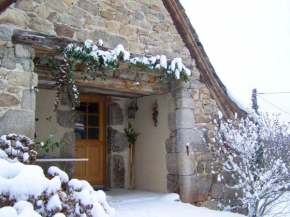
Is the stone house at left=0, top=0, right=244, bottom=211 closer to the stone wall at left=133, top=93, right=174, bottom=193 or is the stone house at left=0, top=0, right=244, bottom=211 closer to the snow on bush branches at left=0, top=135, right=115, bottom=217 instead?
the stone wall at left=133, top=93, right=174, bottom=193

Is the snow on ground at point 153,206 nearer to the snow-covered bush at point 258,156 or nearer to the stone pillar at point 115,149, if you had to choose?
the snow-covered bush at point 258,156

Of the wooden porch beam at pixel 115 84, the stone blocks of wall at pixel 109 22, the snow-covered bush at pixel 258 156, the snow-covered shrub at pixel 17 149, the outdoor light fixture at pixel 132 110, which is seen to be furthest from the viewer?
the outdoor light fixture at pixel 132 110

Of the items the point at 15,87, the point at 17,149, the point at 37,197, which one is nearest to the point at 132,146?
the point at 15,87

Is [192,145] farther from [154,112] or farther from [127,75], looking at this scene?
[127,75]

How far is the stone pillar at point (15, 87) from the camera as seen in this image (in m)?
3.90

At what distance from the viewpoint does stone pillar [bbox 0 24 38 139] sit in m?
3.90

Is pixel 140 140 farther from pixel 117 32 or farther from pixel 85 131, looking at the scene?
pixel 117 32

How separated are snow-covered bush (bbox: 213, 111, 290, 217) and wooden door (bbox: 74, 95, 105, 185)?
99.5 inches

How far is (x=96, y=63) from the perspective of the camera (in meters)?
4.62

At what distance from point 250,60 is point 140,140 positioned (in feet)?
63.5

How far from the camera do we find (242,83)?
21250 mm

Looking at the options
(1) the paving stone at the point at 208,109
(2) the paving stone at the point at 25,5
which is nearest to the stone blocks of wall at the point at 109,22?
(2) the paving stone at the point at 25,5

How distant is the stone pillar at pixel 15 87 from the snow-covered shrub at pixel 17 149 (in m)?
0.27

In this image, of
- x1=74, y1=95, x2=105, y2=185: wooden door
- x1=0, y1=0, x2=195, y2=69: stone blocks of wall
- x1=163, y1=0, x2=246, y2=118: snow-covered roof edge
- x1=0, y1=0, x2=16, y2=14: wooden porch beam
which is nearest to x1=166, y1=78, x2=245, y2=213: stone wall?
x1=163, y1=0, x2=246, y2=118: snow-covered roof edge
